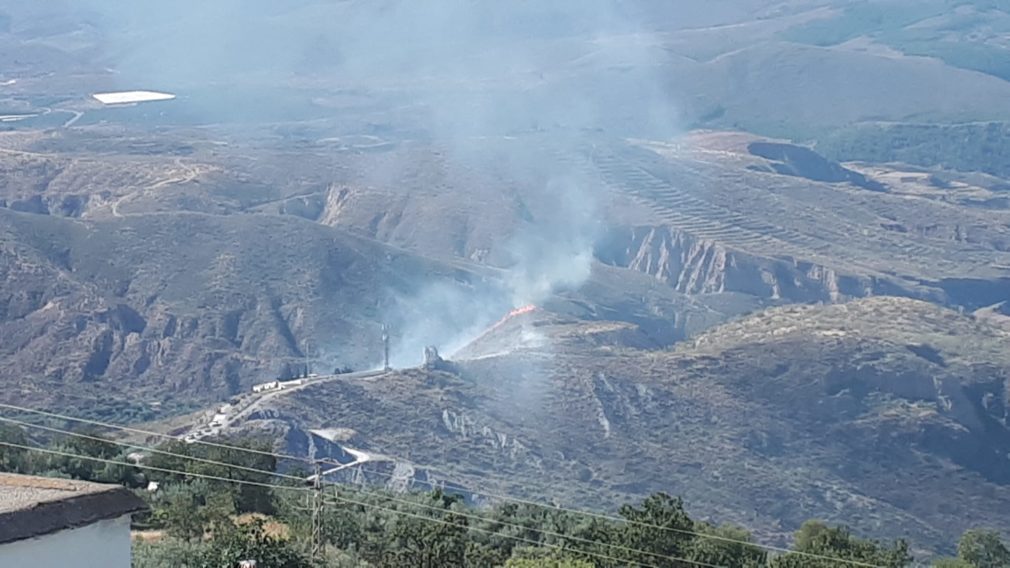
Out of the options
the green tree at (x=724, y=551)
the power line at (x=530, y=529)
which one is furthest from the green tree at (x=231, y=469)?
the green tree at (x=724, y=551)

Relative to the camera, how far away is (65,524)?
10.0 m

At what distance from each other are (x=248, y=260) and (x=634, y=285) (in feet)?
77.3

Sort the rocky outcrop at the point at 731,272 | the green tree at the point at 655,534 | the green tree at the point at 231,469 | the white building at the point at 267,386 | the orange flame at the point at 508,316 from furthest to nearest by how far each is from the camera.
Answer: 1. the rocky outcrop at the point at 731,272
2. the orange flame at the point at 508,316
3. the white building at the point at 267,386
4. the green tree at the point at 231,469
5. the green tree at the point at 655,534

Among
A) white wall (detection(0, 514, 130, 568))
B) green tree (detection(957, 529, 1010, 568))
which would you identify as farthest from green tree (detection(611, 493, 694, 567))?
white wall (detection(0, 514, 130, 568))

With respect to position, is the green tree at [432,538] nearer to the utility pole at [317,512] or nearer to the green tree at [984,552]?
the utility pole at [317,512]

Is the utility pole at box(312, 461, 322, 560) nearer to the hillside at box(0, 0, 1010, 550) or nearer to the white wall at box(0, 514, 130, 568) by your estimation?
the white wall at box(0, 514, 130, 568)

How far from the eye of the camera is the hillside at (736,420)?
56312 millimetres

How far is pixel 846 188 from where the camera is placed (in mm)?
122562

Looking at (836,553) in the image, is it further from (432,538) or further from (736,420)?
(736,420)

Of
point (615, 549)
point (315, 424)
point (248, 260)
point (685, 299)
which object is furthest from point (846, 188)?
point (615, 549)

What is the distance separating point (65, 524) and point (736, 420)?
180 ft

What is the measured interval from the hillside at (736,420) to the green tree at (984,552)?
14.9m

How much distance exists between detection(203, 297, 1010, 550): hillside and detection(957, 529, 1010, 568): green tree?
48.8 ft

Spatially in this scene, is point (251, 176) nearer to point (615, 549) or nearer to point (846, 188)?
point (846, 188)
